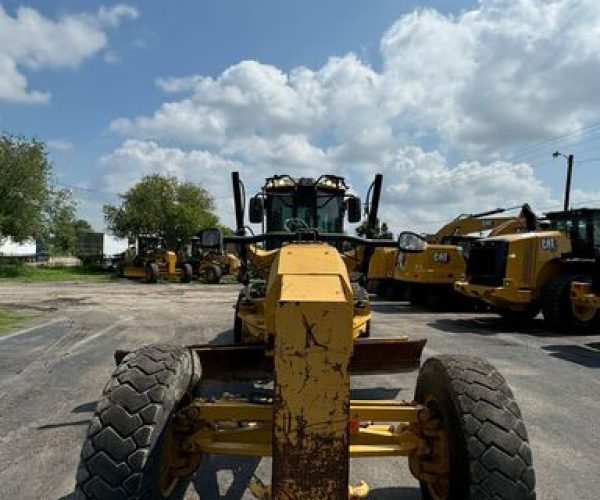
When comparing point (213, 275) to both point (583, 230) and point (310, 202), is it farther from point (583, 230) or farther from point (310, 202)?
point (310, 202)

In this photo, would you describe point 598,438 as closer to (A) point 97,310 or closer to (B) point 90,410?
(B) point 90,410

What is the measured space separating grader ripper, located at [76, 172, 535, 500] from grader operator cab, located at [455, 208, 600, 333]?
35.6 feet

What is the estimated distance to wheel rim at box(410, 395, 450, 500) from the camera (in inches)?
144

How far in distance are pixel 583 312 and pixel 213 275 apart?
23.6m

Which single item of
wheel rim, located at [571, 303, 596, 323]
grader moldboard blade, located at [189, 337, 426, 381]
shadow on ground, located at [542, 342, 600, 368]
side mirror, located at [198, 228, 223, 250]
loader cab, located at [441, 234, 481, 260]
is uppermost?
loader cab, located at [441, 234, 481, 260]

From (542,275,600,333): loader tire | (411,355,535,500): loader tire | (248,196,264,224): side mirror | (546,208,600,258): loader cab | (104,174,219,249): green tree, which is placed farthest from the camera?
(104,174,219,249): green tree

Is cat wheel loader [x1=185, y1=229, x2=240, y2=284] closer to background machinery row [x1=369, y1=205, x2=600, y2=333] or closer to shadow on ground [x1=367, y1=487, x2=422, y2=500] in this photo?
background machinery row [x1=369, y1=205, x2=600, y2=333]

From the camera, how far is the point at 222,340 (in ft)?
39.4

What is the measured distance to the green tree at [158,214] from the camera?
57.6 m

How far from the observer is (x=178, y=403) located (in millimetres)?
3596

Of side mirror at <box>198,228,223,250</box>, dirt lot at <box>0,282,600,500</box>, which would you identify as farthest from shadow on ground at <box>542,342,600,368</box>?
side mirror at <box>198,228,223,250</box>

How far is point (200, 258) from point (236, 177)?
102ft

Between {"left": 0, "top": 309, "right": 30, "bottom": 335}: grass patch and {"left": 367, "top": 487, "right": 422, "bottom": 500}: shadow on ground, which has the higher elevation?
{"left": 367, "top": 487, "right": 422, "bottom": 500}: shadow on ground

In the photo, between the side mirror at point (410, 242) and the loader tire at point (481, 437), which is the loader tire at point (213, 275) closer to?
the side mirror at point (410, 242)
